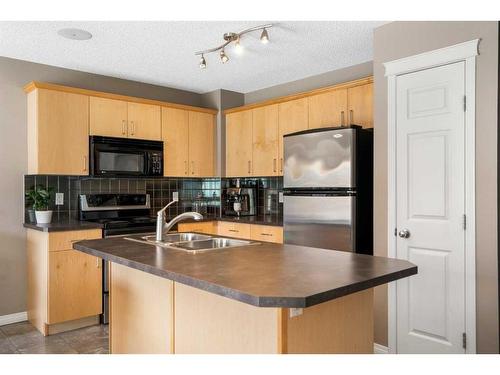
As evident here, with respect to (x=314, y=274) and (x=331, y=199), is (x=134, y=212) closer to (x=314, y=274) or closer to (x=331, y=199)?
(x=331, y=199)

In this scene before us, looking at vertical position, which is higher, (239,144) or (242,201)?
(239,144)

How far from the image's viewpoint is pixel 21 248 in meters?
3.88

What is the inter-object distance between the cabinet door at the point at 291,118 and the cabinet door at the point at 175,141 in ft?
3.69

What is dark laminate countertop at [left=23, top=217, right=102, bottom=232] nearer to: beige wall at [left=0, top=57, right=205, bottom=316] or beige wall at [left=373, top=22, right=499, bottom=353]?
beige wall at [left=0, top=57, right=205, bottom=316]

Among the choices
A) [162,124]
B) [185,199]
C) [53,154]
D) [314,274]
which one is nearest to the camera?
[314,274]

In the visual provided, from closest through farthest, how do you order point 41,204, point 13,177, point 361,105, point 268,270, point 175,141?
point 268,270, point 361,105, point 41,204, point 13,177, point 175,141

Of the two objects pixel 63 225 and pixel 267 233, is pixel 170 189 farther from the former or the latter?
pixel 63 225

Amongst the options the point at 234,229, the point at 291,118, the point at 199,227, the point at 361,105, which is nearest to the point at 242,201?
the point at 234,229

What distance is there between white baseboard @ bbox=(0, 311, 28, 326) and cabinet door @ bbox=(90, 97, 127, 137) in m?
1.80

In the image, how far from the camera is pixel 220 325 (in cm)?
186

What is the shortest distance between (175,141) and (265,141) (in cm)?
102

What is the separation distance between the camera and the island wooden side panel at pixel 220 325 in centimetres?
165
